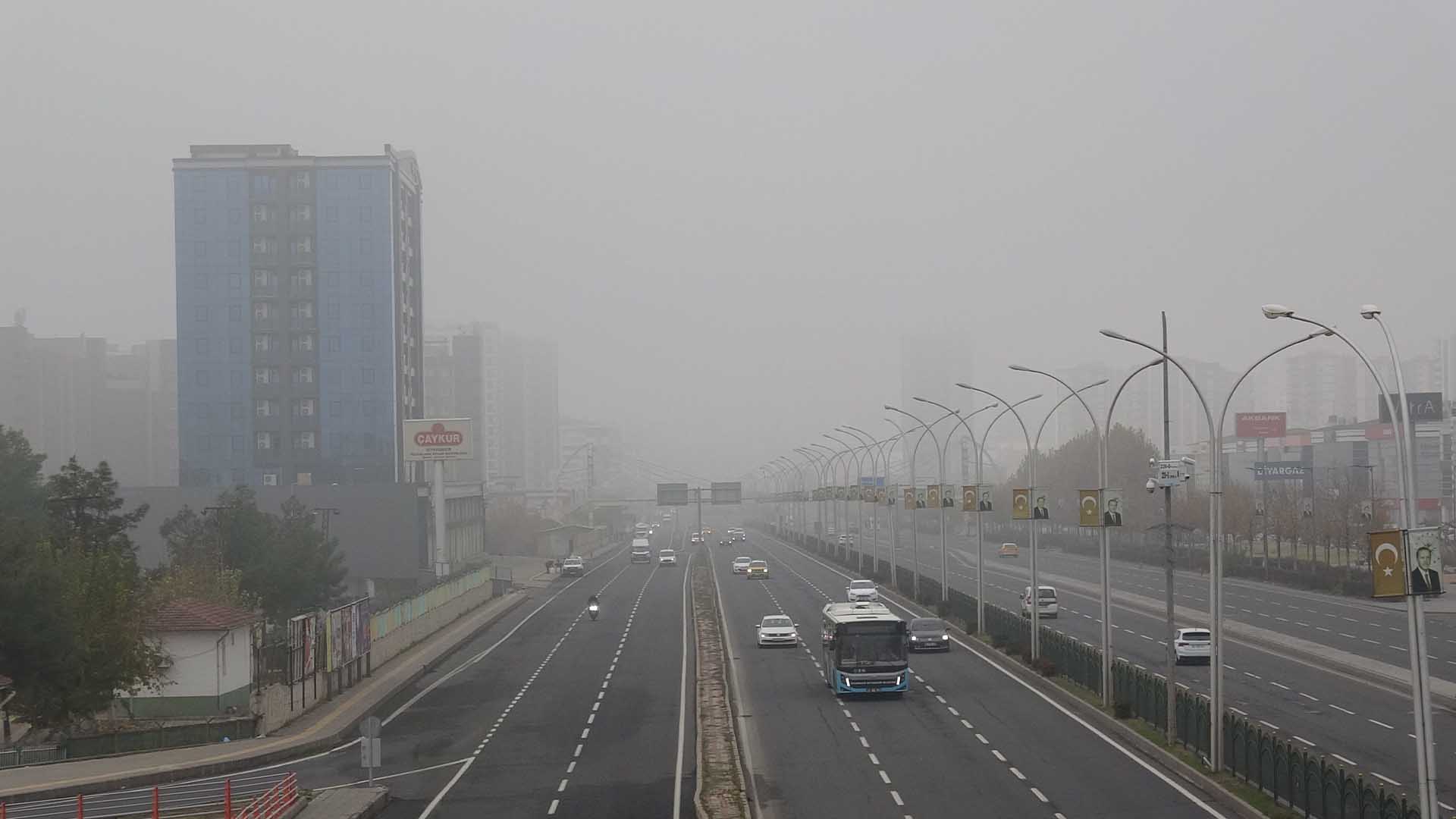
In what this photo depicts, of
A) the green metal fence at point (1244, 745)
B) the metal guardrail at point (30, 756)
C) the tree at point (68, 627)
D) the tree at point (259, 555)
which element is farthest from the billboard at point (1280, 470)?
the metal guardrail at point (30, 756)

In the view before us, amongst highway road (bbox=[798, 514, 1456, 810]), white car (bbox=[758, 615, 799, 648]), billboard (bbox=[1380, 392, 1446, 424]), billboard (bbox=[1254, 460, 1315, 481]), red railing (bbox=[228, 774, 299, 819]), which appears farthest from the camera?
billboard (bbox=[1380, 392, 1446, 424])

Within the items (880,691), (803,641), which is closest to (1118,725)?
(880,691)

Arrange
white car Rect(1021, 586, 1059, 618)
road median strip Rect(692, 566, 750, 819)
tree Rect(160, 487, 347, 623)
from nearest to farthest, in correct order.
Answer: road median strip Rect(692, 566, 750, 819)
white car Rect(1021, 586, 1059, 618)
tree Rect(160, 487, 347, 623)

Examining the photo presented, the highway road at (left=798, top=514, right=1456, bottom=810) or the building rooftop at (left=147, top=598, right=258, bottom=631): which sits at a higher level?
the building rooftop at (left=147, top=598, right=258, bottom=631)

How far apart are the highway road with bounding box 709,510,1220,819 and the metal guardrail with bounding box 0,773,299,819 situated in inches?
375

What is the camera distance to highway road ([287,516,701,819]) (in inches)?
1036

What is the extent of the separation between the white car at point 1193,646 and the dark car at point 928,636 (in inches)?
335

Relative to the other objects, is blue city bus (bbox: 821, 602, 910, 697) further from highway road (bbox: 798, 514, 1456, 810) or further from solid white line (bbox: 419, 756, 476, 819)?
solid white line (bbox: 419, 756, 476, 819)

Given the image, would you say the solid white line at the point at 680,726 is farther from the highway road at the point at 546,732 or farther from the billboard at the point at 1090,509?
the billboard at the point at 1090,509

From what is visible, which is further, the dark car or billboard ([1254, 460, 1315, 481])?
Result: billboard ([1254, 460, 1315, 481])

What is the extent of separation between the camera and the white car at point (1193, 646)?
4484 centimetres

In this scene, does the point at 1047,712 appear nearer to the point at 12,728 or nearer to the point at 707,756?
the point at 707,756

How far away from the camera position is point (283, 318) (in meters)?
113

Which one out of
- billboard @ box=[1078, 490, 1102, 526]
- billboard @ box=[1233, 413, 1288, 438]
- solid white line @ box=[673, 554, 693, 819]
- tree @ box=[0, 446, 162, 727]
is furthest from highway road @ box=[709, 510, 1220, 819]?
billboard @ box=[1233, 413, 1288, 438]
